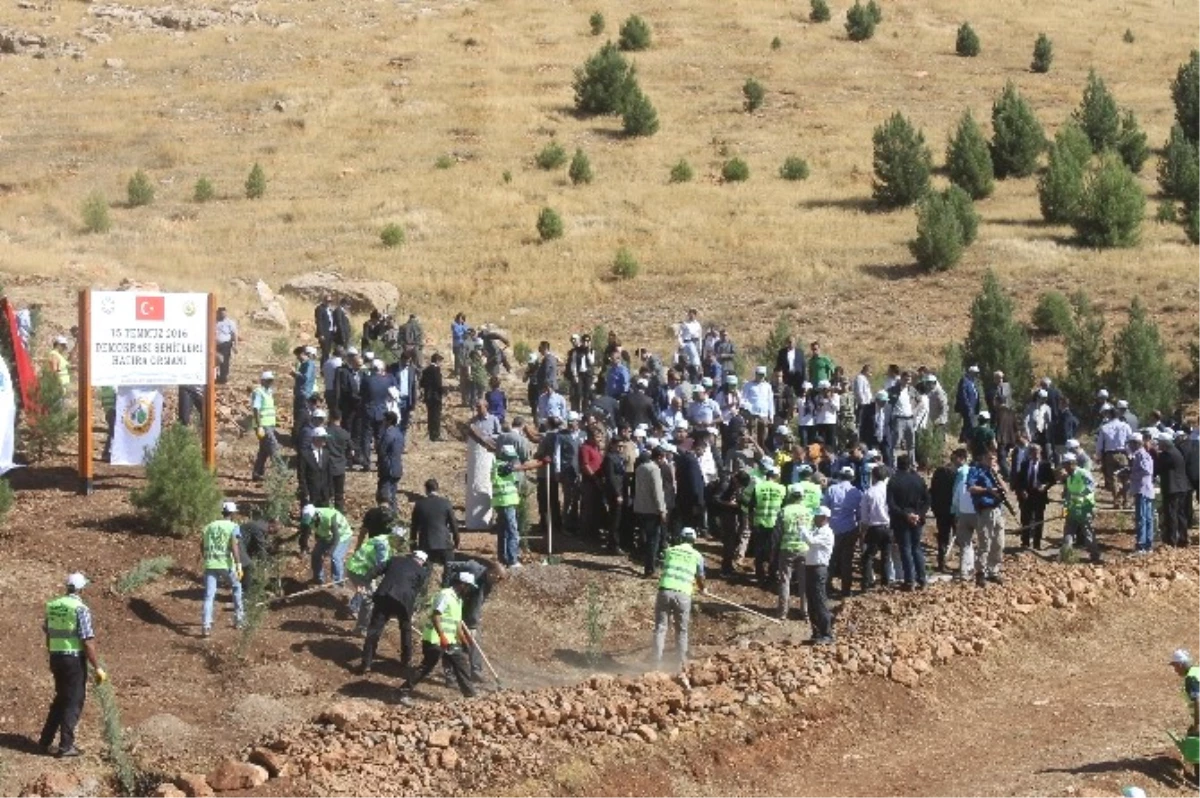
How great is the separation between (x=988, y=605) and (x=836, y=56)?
Result: 4854 cm

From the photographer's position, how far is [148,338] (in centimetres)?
2027

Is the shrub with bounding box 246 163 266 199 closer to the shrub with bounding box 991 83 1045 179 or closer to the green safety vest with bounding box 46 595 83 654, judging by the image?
the shrub with bounding box 991 83 1045 179

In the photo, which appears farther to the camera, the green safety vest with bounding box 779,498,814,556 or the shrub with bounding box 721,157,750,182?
the shrub with bounding box 721,157,750,182

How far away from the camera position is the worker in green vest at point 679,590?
1667 cm

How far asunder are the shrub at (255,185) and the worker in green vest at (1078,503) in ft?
103

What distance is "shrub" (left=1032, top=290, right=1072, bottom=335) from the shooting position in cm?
3641

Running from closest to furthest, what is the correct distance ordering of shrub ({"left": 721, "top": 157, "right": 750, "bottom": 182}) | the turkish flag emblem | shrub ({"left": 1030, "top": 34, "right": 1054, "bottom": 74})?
the turkish flag emblem
shrub ({"left": 721, "top": 157, "right": 750, "bottom": 182})
shrub ({"left": 1030, "top": 34, "right": 1054, "bottom": 74})

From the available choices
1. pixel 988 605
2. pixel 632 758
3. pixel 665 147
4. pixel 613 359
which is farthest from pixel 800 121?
pixel 632 758

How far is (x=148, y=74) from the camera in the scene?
6238 centimetres

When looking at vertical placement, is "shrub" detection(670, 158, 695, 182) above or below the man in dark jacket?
above

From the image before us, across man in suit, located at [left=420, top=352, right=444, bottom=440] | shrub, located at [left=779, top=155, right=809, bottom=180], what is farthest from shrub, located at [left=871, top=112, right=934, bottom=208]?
man in suit, located at [left=420, top=352, right=444, bottom=440]

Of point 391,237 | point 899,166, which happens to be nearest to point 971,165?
point 899,166

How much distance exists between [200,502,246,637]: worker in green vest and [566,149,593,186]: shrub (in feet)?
109

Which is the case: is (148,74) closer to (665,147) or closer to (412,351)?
(665,147)
